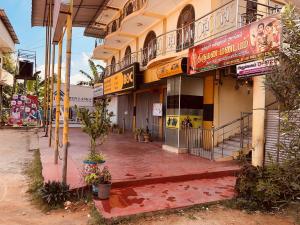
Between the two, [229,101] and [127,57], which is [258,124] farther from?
[127,57]

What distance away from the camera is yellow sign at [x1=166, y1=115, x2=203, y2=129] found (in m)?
11.4

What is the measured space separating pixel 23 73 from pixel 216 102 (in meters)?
21.3

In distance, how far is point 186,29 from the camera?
13.0 meters

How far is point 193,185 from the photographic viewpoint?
7.29m

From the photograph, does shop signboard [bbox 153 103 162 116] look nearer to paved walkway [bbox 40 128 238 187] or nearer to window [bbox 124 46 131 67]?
paved walkway [bbox 40 128 238 187]

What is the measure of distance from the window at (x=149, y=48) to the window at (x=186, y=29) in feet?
7.78

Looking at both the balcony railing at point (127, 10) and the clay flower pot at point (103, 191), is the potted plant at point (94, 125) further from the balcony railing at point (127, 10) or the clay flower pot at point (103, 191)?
the balcony railing at point (127, 10)

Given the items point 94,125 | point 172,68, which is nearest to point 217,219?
point 94,125

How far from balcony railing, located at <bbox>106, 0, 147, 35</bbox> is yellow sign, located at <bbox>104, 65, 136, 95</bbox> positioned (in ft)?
11.5

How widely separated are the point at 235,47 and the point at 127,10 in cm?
1207

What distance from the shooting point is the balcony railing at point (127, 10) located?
645 inches

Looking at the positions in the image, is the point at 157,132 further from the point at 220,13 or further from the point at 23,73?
the point at 23,73

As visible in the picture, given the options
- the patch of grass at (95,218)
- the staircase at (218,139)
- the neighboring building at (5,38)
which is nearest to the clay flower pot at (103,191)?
the patch of grass at (95,218)

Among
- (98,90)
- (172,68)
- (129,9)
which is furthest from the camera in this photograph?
(98,90)
